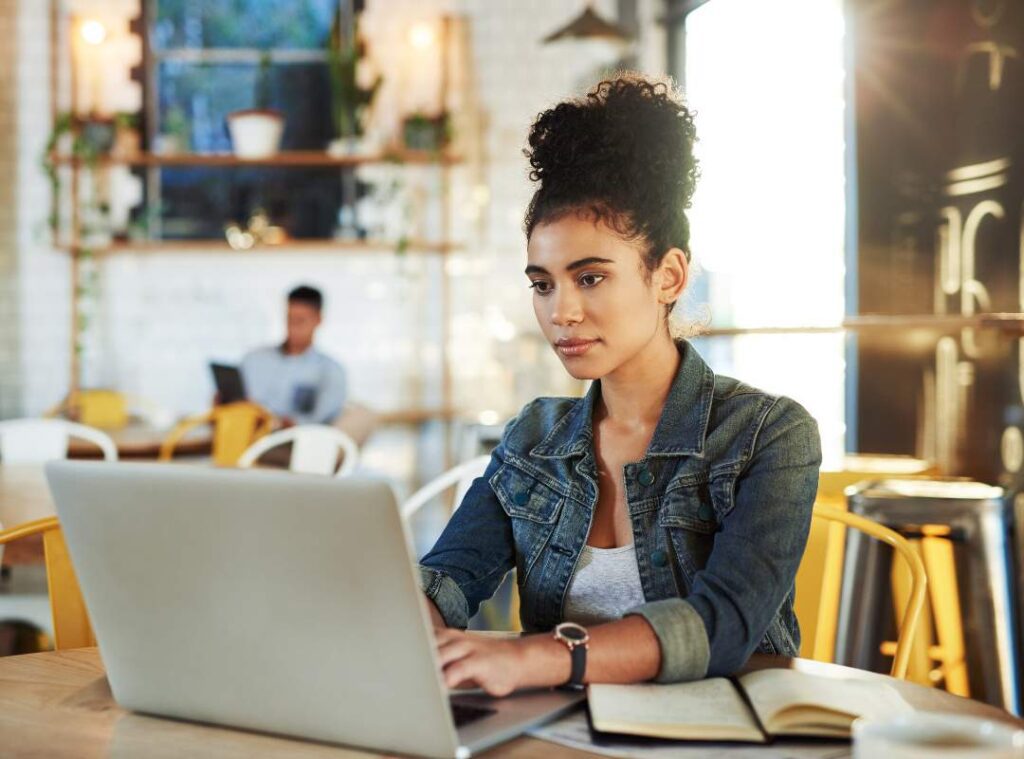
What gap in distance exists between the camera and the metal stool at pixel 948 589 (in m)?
2.16

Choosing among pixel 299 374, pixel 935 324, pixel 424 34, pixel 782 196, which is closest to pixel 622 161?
pixel 935 324

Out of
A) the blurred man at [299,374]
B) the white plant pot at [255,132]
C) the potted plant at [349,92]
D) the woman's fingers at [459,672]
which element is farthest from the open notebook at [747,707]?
the white plant pot at [255,132]

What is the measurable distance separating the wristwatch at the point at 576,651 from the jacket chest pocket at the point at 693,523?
10.5 inches

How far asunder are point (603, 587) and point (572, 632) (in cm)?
28

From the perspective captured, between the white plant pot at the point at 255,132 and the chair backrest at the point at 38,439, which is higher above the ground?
the white plant pot at the point at 255,132

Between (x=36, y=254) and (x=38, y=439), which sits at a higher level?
(x=36, y=254)

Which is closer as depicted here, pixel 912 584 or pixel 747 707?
pixel 747 707

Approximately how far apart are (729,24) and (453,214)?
1792mm

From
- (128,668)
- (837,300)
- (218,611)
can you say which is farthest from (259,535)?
(837,300)

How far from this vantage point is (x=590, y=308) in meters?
1.33

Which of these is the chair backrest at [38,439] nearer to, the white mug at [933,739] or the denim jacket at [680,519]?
the denim jacket at [680,519]

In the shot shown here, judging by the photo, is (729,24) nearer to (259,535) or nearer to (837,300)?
(837,300)

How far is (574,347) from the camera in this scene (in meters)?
1.33

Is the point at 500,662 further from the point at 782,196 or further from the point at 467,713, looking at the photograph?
the point at 782,196
